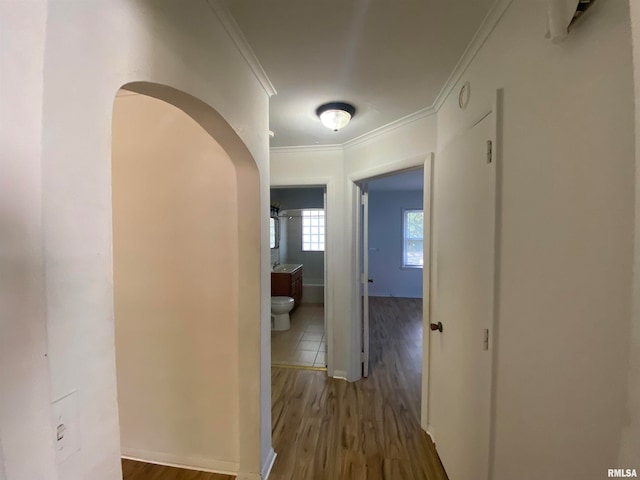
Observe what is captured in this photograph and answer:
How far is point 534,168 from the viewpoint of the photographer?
90 cm

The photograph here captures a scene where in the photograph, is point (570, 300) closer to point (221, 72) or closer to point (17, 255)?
point (17, 255)

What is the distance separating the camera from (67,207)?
21.8 inches

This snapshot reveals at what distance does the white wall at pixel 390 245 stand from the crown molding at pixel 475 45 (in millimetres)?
4409

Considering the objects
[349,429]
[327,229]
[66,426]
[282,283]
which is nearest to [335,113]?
[327,229]

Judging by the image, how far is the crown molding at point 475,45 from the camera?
1.08 meters

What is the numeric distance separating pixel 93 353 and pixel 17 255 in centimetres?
26

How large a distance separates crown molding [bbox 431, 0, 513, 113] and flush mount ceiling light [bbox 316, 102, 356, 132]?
586mm

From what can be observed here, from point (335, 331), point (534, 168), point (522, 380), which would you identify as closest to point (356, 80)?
point (534, 168)

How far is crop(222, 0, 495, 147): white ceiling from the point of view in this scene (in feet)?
3.61

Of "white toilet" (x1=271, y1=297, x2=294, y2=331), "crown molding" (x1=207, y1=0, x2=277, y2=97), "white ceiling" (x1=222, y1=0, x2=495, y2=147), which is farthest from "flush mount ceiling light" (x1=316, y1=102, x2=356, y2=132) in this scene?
"white toilet" (x1=271, y1=297, x2=294, y2=331)

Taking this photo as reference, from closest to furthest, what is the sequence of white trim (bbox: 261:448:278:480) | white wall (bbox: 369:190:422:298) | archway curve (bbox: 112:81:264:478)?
archway curve (bbox: 112:81:264:478)
white trim (bbox: 261:448:278:480)
white wall (bbox: 369:190:422:298)

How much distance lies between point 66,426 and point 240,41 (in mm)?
1471

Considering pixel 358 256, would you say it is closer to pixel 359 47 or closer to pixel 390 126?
pixel 390 126

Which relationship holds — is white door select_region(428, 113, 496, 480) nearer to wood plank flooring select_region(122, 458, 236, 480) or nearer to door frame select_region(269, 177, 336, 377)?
door frame select_region(269, 177, 336, 377)
